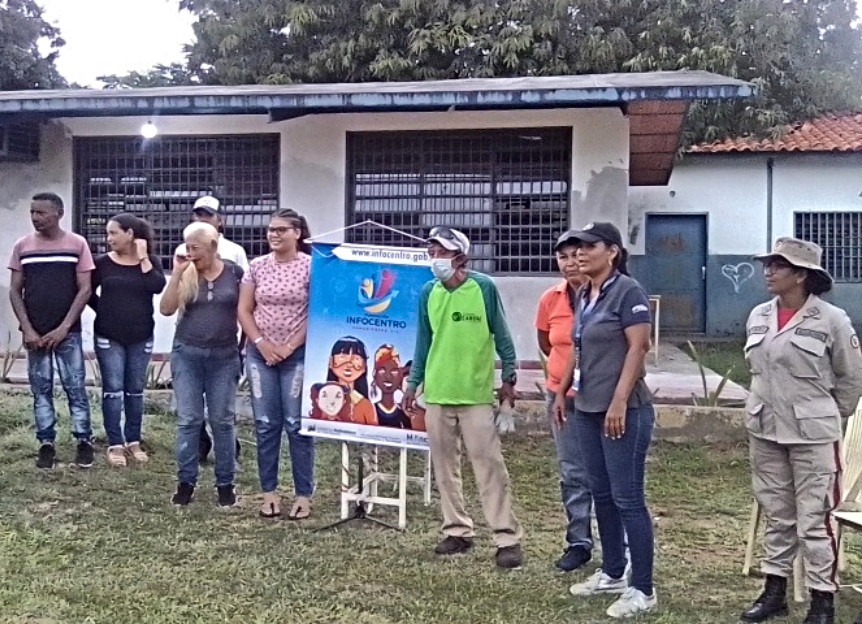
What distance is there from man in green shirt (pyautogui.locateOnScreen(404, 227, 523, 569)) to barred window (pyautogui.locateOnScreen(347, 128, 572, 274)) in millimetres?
5306

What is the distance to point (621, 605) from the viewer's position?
160 inches

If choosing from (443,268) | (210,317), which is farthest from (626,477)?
(210,317)

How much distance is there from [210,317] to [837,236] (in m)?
14.4

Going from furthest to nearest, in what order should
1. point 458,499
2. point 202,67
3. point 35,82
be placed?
point 35,82 → point 202,67 → point 458,499

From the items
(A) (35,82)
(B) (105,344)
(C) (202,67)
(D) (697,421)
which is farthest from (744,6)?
(A) (35,82)

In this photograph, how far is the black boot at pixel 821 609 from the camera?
3.93 m

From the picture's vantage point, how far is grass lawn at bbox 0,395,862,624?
13.6ft

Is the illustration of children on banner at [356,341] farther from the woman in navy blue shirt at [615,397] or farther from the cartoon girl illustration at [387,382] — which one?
the woman in navy blue shirt at [615,397]

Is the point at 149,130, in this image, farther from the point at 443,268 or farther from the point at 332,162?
the point at 443,268

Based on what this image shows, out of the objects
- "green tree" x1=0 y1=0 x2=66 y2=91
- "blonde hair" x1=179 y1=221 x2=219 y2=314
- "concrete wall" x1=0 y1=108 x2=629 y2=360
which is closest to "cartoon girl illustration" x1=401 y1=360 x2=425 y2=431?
"blonde hair" x1=179 y1=221 x2=219 y2=314

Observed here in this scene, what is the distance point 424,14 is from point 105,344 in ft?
42.7

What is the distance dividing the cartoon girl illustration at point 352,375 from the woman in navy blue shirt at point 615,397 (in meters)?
1.59

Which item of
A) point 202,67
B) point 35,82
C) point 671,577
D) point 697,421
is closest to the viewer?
point 671,577

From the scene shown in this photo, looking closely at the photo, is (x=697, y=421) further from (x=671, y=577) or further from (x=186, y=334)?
(x=186, y=334)
